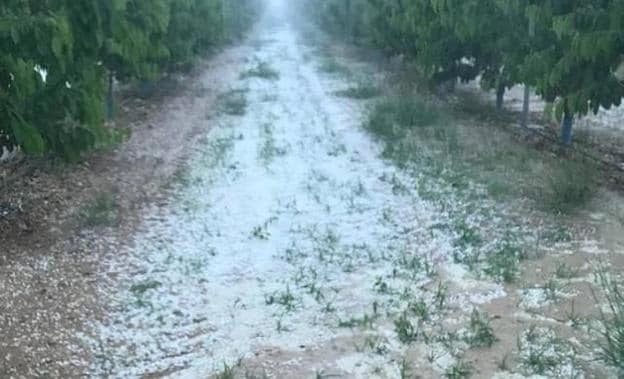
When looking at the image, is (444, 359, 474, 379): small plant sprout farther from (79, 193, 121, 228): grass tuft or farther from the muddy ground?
(79, 193, 121, 228): grass tuft

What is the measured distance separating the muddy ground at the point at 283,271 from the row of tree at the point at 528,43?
1.33 metres

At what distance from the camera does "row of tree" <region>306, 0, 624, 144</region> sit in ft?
24.2

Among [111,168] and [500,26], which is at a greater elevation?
[500,26]

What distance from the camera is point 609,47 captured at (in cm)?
707

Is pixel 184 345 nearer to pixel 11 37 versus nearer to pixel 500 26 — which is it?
pixel 11 37

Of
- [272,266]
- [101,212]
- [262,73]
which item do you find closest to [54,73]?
[101,212]

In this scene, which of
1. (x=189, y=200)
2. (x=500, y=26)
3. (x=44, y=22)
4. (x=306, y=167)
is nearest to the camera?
(x=44, y=22)

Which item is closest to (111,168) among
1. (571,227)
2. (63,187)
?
(63,187)

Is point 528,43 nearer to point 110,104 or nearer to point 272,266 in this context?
point 272,266

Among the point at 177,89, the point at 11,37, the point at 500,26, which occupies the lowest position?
the point at 177,89

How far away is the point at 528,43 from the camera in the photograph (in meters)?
10.5

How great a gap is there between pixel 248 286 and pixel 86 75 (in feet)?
8.17

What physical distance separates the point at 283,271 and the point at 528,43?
600 cm

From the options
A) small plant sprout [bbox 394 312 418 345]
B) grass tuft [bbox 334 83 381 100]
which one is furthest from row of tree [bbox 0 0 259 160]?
grass tuft [bbox 334 83 381 100]
